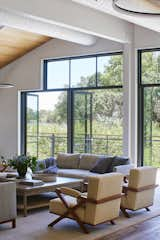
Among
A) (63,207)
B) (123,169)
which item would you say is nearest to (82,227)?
(63,207)

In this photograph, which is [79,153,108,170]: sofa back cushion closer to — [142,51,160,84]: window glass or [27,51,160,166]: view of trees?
[27,51,160,166]: view of trees

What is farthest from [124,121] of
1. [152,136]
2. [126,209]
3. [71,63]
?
[126,209]

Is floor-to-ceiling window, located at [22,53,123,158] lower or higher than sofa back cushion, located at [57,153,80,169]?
higher

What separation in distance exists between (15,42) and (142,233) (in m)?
7.12

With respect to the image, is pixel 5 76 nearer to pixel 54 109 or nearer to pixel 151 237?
pixel 54 109

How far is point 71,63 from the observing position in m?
11.3

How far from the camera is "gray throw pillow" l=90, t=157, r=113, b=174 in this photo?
28.1 feet

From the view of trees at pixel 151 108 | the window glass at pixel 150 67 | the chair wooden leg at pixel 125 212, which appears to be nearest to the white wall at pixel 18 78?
the window glass at pixel 150 67

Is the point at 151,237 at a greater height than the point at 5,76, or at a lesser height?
lesser

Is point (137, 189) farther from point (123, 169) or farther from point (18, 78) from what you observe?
point (18, 78)

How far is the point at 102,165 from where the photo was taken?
864 centimetres

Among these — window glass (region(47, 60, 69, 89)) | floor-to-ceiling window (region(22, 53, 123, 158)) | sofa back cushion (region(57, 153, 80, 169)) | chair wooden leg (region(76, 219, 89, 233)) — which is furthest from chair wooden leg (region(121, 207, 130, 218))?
window glass (region(47, 60, 69, 89))

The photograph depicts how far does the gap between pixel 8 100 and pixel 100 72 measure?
3.40 m

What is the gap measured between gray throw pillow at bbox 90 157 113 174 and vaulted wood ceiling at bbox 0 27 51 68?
13.6 feet
